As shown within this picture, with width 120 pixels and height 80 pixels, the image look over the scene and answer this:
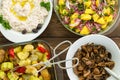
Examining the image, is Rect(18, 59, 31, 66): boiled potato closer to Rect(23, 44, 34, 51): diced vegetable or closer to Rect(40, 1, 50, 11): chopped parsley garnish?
Rect(23, 44, 34, 51): diced vegetable

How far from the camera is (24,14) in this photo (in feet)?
5.26

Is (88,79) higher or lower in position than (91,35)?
lower

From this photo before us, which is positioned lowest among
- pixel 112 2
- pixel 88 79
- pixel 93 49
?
pixel 88 79

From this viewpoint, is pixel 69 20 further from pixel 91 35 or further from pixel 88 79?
pixel 88 79

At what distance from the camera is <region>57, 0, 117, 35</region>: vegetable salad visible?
157 cm

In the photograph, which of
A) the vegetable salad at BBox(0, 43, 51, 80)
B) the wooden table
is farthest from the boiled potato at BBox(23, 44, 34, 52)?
the wooden table

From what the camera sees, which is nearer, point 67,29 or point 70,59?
point 70,59

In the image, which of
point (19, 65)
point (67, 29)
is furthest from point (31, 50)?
point (67, 29)

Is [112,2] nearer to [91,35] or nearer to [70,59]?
[91,35]

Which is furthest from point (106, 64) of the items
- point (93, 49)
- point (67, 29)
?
point (67, 29)

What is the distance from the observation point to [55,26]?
1.63m

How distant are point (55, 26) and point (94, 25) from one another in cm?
15

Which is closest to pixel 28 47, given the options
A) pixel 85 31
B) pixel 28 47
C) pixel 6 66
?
pixel 28 47

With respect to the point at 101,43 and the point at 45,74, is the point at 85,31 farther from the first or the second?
the point at 45,74
